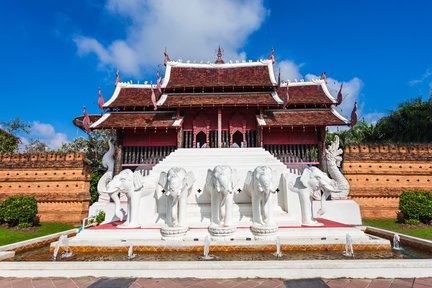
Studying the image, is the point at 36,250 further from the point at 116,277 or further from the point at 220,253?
the point at 220,253

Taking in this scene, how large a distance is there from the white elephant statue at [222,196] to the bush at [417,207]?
352 inches

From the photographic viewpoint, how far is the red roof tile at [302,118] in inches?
635

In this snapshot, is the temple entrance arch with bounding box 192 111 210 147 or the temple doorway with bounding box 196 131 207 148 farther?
the temple doorway with bounding box 196 131 207 148

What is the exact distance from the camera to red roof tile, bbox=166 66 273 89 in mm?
17984

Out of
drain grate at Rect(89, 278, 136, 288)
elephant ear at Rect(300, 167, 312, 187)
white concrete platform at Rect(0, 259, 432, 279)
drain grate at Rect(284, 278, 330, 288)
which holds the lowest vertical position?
drain grate at Rect(89, 278, 136, 288)

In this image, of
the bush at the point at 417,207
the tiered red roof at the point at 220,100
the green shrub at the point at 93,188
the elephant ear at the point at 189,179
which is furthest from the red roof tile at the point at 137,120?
the bush at the point at 417,207

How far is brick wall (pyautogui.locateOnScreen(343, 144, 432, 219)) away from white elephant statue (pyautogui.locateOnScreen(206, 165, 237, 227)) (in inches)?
413

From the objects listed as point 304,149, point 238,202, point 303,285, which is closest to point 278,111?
point 304,149

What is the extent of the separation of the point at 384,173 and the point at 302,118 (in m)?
5.69

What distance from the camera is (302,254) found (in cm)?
548

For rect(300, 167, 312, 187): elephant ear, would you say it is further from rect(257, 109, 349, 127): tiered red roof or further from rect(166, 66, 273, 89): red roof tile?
rect(166, 66, 273, 89): red roof tile

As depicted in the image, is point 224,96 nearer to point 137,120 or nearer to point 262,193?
point 137,120

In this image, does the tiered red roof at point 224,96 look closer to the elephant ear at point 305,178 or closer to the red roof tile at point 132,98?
the red roof tile at point 132,98

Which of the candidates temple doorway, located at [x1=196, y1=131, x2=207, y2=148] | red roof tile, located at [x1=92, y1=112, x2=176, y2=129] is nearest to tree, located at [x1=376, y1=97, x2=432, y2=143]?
temple doorway, located at [x1=196, y1=131, x2=207, y2=148]
